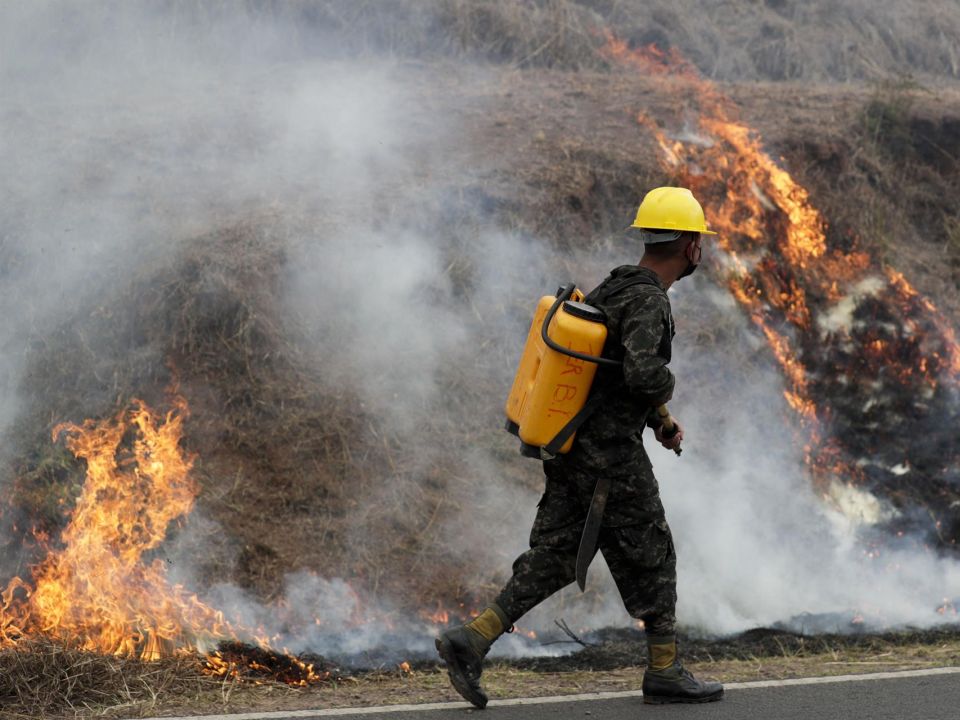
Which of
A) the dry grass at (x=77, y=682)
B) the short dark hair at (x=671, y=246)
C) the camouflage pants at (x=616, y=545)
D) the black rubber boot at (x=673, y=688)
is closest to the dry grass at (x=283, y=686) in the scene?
the dry grass at (x=77, y=682)

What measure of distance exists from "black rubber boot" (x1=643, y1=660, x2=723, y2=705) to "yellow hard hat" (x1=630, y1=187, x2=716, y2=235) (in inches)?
68.8

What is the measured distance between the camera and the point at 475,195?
28.8 ft

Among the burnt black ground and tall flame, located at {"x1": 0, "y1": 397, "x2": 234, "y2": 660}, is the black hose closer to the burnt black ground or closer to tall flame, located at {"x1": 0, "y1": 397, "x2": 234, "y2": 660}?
the burnt black ground

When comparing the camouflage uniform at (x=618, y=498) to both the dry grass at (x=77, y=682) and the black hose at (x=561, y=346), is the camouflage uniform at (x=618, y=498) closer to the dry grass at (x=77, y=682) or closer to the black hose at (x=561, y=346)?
the black hose at (x=561, y=346)

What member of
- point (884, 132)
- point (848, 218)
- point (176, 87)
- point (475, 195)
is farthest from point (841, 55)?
point (176, 87)

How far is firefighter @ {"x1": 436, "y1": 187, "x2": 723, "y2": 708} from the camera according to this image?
4.25 metres

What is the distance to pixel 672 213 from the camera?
14.1 feet

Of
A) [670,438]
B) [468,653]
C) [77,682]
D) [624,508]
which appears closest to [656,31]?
[670,438]

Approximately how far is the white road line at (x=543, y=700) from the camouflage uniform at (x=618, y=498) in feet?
1.32

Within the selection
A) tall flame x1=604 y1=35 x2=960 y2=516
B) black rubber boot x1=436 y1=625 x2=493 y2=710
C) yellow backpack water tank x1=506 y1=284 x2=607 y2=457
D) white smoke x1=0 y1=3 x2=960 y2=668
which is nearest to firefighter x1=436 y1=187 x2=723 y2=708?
black rubber boot x1=436 y1=625 x2=493 y2=710

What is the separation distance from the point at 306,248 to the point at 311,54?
16.1 feet

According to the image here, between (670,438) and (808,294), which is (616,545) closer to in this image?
(670,438)

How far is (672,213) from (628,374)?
2.29 feet

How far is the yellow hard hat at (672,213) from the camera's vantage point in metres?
4.30
